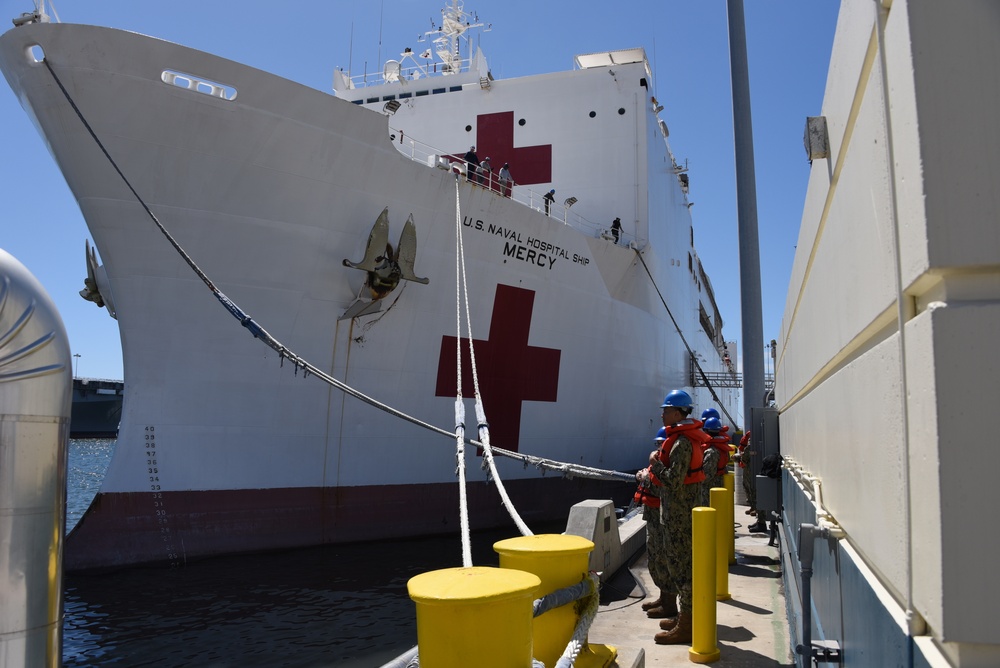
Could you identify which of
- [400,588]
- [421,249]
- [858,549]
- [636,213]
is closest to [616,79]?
[636,213]

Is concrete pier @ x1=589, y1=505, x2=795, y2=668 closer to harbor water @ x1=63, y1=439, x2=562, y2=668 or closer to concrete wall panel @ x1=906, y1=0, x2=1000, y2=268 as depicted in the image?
harbor water @ x1=63, y1=439, x2=562, y2=668

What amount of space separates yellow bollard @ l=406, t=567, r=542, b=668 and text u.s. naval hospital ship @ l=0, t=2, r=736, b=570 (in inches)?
157

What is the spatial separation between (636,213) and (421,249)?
4508mm

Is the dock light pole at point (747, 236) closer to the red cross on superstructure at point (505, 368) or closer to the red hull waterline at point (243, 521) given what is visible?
the red cross on superstructure at point (505, 368)

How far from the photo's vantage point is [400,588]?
5496 millimetres

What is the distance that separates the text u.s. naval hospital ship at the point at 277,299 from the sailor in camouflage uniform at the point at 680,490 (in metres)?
3.07

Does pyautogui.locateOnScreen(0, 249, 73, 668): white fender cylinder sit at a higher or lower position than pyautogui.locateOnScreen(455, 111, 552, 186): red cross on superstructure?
lower

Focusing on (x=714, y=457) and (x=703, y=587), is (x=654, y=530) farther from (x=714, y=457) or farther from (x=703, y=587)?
(x=714, y=457)

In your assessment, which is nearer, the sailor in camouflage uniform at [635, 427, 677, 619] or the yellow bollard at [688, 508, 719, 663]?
the yellow bollard at [688, 508, 719, 663]

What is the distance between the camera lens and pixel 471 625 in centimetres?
144

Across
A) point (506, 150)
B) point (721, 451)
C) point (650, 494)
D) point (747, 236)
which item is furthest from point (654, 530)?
point (506, 150)

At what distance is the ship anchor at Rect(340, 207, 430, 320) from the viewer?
6430 millimetres

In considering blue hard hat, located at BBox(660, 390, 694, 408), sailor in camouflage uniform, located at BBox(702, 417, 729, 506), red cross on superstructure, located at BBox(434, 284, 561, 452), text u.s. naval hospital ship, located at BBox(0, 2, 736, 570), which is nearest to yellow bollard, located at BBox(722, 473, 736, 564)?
sailor in camouflage uniform, located at BBox(702, 417, 729, 506)

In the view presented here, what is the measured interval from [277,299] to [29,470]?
14.1ft
